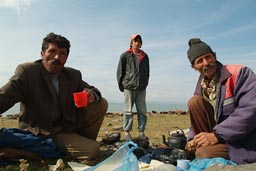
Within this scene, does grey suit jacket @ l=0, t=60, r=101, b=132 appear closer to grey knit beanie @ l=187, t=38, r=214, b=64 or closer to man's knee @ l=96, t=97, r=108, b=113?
man's knee @ l=96, t=97, r=108, b=113

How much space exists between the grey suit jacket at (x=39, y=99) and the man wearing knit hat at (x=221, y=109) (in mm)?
1534

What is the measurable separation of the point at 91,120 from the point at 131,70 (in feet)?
8.31

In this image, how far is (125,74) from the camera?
21.1 feet

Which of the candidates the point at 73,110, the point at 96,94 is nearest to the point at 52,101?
the point at 73,110

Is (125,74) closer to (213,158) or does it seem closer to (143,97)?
(143,97)

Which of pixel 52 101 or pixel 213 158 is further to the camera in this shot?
pixel 52 101

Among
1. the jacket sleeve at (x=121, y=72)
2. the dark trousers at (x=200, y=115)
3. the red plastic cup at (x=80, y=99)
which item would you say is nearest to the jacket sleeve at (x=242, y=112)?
the dark trousers at (x=200, y=115)

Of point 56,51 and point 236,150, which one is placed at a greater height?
point 56,51

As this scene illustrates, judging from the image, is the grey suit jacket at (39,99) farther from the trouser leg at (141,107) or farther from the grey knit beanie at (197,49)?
the trouser leg at (141,107)

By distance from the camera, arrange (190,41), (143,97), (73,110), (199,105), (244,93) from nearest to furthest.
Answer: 1. (244,93)
2. (199,105)
3. (190,41)
4. (73,110)
5. (143,97)

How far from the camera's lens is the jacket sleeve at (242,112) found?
9.68ft

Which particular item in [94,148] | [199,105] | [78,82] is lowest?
[94,148]

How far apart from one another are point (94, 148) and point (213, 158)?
1.42 meters

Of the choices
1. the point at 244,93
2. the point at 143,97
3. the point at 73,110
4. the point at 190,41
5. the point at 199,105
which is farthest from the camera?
the point at 143,97
